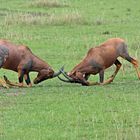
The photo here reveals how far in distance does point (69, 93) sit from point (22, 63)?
6.47 ft

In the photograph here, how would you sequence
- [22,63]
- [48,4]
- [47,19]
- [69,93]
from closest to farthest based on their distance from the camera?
[69,93]
[22,63]
[47,19]
[48,4]

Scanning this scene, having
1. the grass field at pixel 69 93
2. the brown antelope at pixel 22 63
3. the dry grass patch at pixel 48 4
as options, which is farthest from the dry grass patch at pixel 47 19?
the brown antelope at pixel 22 63

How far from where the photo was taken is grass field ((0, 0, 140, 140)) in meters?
10.7

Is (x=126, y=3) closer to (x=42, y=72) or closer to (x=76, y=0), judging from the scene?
(x=76, y=0)

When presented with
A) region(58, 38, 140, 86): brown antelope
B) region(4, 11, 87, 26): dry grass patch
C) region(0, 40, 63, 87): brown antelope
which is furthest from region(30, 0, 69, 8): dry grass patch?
region(0, 40, 63, 87): brown antelope

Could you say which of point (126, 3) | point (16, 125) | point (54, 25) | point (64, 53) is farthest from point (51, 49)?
point (126, 3)

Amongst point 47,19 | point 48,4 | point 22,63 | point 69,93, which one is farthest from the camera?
point 48,4

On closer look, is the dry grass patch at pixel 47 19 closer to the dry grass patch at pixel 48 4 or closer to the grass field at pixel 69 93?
the grass field at pixel 69 93

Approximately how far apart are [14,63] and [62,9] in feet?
53.2

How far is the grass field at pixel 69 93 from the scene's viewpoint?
10.7 m

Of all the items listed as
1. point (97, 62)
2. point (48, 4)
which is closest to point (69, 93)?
point (97, 62)

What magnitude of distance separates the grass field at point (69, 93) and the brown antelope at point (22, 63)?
1.11ft

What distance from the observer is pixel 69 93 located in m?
14.4

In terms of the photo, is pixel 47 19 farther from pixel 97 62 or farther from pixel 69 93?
pixel 69 93
